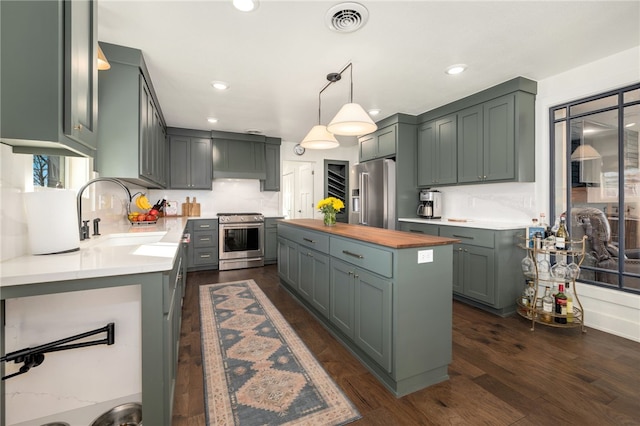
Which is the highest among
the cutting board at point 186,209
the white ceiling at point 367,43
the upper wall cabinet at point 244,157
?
the white ceiling at point 367,43

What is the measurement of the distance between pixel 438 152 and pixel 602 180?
1.74 m

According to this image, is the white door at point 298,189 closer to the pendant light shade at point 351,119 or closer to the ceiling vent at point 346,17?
the pendant light shade at point 351,119

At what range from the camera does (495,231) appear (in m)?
2.94

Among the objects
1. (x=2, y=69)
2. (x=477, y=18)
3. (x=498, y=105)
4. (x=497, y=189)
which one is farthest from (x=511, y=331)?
(x=2, y=69)

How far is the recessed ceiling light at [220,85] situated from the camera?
10.2ft

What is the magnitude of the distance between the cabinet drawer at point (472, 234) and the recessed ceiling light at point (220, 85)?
9.99ft

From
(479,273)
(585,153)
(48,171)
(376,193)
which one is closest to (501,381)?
(479,273)

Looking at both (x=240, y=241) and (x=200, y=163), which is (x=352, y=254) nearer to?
(x=240, y=241)

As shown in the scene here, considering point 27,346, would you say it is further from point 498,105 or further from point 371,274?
point 498,105

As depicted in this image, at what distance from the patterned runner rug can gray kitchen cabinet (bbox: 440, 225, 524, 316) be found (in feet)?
6.77

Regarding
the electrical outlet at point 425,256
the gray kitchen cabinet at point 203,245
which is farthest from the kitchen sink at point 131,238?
the gray kitchen cabinet at point 203,245

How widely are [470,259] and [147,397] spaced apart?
3167 mm

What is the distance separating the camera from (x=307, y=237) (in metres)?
2.94

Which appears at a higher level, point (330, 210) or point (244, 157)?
point (244, 157)
